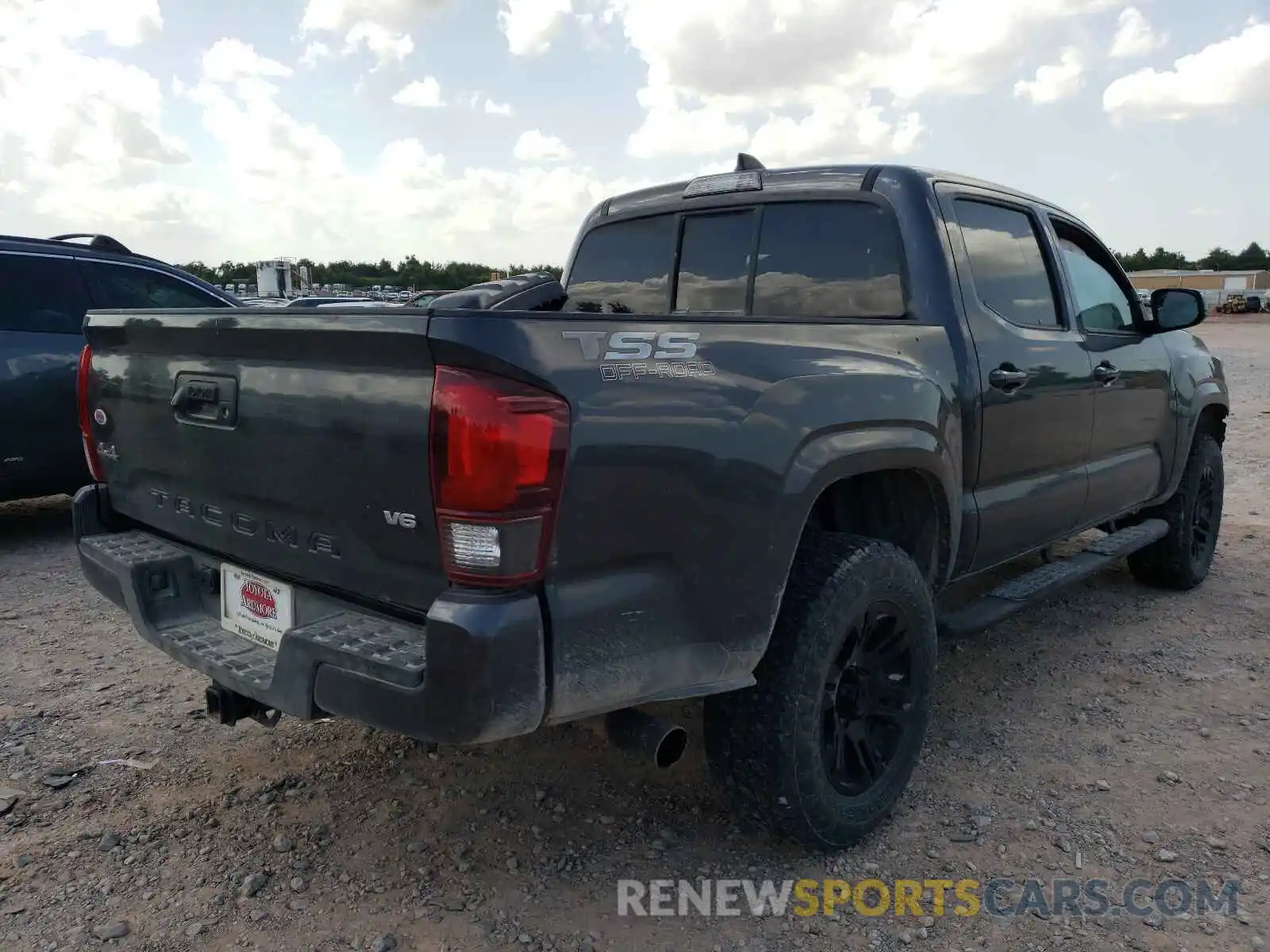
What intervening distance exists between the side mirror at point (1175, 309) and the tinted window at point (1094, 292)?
12cm

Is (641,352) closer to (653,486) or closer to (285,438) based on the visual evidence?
(653,486)

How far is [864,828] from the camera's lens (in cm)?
275

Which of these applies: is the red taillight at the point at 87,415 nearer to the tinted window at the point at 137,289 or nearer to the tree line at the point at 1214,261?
the tinted window at the point at 137,289

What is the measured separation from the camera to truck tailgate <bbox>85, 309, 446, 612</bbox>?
6.73ft

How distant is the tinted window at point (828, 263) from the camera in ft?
10.6

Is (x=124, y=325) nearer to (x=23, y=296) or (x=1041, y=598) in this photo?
(x=1041, y=598)

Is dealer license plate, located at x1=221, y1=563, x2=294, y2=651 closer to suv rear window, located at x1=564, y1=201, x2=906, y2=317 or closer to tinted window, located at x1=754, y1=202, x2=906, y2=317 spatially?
suv rear window, located at x1=564, y1=201, x2=906, y2=317

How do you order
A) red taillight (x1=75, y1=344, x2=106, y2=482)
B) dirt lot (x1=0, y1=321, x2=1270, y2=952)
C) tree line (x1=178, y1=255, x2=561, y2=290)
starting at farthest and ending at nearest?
tree line (x1=178, y1=255, x2=561, y2=290) → red taillight (x1=75, y1=344, x2=106, y2=482) → dirt lot (x1=0, y1=321, x2=1270, y2=952)

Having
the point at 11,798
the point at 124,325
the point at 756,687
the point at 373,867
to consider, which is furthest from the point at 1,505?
the point at 756,687

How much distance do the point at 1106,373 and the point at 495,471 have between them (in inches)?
123

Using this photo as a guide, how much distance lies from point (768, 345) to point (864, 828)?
141cm

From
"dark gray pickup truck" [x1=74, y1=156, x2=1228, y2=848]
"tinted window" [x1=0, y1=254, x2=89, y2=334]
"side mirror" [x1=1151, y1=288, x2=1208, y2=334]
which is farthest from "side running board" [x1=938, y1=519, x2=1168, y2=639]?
"tinted window" [x1=0, y1=254, x2=89, y2=334]

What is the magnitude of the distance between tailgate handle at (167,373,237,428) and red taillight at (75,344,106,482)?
569 mm

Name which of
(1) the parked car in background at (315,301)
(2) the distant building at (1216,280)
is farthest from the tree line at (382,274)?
(2) the distant building at (1216,280)
